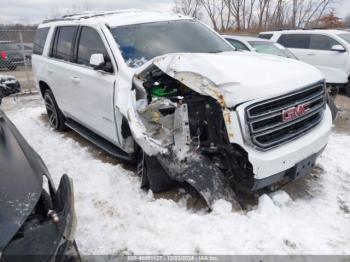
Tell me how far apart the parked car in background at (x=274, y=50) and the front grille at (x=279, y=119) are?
15.3 feet

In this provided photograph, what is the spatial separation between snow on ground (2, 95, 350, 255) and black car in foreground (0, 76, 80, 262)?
0.81 m

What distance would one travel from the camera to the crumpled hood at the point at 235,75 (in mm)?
2896

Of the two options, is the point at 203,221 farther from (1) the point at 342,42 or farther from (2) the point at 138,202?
(1) the point at 342,42

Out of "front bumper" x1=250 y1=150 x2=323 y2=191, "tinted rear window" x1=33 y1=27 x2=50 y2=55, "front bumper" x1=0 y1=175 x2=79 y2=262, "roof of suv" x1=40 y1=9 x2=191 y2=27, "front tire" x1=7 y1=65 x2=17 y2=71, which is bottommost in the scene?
"front tire" x1=7 y1=65 x2=17 y2=71

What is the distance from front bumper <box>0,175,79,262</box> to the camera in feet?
5.41

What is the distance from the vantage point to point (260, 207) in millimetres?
3279

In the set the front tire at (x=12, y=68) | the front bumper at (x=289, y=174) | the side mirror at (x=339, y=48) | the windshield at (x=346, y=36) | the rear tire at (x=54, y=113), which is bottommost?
the front tire at (x=12, y=68)

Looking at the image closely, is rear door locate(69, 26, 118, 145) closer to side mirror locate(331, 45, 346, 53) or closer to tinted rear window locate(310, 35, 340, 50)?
side mirror locate(331, 45, 346, 53)

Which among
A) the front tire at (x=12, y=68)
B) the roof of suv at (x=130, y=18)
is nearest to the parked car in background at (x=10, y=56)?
the front tire at (x=12, y=68)

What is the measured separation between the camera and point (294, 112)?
10.5 ft

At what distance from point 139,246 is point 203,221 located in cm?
62

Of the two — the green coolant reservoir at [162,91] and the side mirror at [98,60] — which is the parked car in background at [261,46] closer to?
the side mirror at [98,60]

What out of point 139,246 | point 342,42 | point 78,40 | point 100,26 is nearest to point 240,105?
point 139,246

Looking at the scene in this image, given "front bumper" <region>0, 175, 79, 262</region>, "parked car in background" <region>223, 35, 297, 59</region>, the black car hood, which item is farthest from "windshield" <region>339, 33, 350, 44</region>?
"front bumper" <region>0, 175, 79, 262</region>
